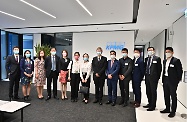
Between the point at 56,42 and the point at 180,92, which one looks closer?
the point at 180,92

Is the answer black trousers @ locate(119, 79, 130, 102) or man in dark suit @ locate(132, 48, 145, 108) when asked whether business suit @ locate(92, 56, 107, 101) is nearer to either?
black trousers @ locate(119, 79, 130, 102)

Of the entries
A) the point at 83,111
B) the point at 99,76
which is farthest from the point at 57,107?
the point at 99,76

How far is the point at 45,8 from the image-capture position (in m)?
4.92

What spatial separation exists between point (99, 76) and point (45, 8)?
2633 mm

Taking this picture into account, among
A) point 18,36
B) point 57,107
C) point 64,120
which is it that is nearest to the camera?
point 64,120

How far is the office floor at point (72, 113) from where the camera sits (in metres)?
3.62

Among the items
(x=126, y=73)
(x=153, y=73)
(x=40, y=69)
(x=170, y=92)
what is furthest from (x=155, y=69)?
(x=40, y=69)

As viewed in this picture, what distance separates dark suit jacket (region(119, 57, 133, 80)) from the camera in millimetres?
4492

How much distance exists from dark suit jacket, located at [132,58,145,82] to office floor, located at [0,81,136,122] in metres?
0.85

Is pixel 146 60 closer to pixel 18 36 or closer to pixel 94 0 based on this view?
pixel 94 0

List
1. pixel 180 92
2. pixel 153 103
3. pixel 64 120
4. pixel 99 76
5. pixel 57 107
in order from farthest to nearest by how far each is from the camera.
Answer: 1. pixel 180 92
2. pixel 99 76
3. pixel 57 107
4. pixel 153 103
5. pixel 64 120

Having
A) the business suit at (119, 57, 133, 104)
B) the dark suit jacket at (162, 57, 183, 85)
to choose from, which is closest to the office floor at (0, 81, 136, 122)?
the business suit at (119, 57, 133, 104)

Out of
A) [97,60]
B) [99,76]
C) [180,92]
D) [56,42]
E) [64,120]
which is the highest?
[56,42]

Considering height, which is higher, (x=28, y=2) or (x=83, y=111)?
(x=28, y=2)
